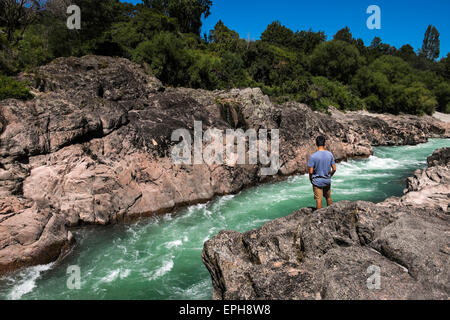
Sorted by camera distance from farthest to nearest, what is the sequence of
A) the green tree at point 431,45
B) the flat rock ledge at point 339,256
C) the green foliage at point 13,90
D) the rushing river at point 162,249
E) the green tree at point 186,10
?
1. the green tree at point 431,45
2. the green tree at point 186,10
3. the green foliage at point 13,90
4. the rushing river at point 162,249
5. the flat rock ledge at point 339,256

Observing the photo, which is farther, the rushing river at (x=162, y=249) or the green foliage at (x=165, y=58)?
the green foliage at (x=165, y=58)

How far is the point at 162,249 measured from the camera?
30.6 feet

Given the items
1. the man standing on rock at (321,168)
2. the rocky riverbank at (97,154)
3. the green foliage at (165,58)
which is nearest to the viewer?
the man standing on rock at (321,168)

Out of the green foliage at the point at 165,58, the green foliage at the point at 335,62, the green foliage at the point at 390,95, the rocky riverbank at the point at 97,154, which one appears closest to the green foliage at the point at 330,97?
the green foliage at the point at 390,95

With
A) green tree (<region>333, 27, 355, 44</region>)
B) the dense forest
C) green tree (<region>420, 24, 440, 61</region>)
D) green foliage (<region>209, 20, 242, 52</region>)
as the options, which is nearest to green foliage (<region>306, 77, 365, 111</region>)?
the dense forest

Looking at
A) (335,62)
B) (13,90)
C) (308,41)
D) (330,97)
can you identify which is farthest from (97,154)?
(308,41)

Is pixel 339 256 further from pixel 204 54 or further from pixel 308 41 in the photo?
pixel 308 41

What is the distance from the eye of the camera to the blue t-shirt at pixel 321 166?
6434 mm

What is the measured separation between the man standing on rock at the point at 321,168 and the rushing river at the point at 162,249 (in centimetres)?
387

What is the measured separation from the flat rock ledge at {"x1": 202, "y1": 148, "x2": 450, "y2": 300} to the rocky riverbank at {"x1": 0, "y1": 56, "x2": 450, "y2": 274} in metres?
6.32

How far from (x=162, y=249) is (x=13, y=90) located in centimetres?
917

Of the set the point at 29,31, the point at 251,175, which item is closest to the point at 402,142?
the point at 251,175

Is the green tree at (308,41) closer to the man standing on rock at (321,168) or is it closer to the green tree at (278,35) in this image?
the green tree at (278,35)

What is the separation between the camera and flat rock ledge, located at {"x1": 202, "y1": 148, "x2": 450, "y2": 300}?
387 centimetres
